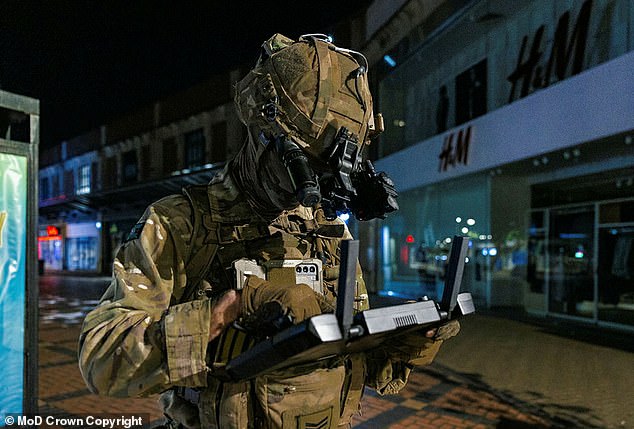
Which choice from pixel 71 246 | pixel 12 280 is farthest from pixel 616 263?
pixel 71 246

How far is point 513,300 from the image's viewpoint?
1222 centimetres

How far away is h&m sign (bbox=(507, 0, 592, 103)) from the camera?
9.18 meters

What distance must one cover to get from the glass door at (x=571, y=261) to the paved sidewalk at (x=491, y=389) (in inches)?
72.5

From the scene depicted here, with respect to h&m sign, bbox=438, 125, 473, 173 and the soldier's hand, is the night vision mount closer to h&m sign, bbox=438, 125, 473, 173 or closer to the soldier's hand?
the soldier's hand

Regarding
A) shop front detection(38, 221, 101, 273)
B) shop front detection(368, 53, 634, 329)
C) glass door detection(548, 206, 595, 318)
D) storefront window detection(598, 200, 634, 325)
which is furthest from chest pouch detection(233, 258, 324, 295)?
shop front detection(38, 221, 101, 273)

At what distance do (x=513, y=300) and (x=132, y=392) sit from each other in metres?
12.3

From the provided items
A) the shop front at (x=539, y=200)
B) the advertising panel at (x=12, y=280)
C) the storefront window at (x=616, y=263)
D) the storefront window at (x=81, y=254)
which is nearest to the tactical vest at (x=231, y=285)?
the advertising panel at (x=12, y=280)

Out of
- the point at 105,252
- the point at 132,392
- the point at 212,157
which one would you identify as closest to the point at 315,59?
the point at 132,392

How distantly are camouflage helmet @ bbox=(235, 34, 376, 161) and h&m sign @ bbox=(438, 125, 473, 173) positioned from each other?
33.1ft

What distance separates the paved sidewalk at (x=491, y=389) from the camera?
4.64 m

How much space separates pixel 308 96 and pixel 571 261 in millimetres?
10474

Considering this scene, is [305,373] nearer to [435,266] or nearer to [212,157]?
[435,266]

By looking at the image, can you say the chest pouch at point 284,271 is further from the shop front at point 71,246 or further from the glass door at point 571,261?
the shop front at point 71,246

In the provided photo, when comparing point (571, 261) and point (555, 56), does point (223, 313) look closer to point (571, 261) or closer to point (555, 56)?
point (555, 56)
